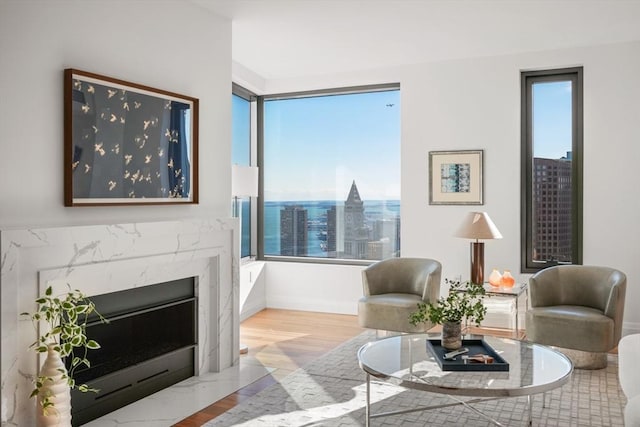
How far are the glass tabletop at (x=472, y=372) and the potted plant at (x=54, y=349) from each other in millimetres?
1472

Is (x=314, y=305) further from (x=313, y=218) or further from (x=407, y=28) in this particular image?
(x=407, y=28)

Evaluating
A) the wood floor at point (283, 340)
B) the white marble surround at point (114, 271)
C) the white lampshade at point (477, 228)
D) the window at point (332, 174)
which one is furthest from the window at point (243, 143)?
the white lampshade at point (477, 228)

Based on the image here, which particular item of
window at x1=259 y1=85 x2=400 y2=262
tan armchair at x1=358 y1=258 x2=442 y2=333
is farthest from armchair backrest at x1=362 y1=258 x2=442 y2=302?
window at x1=259 y1=85 x2=400 y2=262

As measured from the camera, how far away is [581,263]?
5297mm

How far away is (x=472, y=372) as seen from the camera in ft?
9.25

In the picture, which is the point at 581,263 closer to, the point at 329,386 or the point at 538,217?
the point at 538,217

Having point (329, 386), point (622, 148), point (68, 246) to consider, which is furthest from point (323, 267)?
point (68, 246)

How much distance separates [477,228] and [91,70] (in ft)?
11.1

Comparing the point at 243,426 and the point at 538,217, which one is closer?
the point at 243,426

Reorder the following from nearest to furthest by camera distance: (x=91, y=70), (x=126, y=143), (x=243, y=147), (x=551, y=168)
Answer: (x=91, y=70), (x=126, y=143), (x=551, y=168), (x=243, y=147)

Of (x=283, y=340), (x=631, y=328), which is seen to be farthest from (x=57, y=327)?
(x=631, y=328)

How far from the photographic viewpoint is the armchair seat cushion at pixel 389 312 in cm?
454

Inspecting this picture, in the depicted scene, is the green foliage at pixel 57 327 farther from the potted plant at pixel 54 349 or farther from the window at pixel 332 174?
the window at pixel 332 174

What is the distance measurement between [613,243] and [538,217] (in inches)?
27.6
